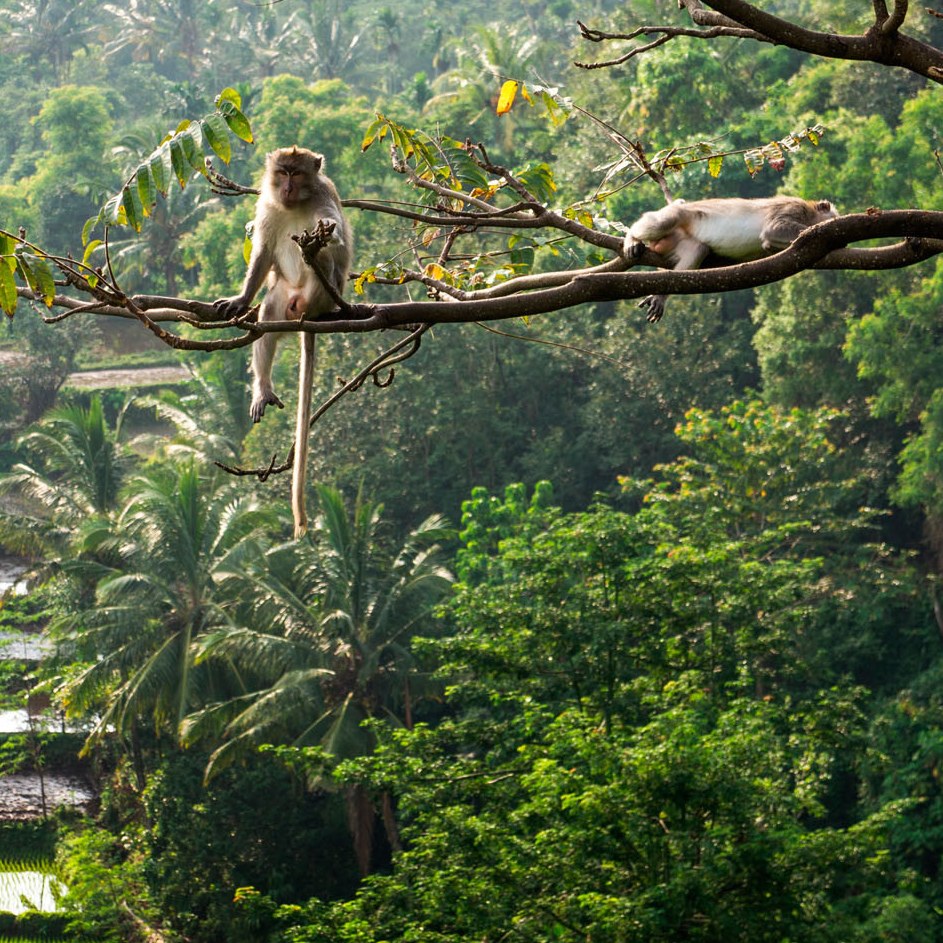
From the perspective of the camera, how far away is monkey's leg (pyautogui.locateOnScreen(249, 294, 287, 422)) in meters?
5.33

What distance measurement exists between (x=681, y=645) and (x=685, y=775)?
4.22 meters

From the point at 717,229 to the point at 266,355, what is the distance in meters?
1.84

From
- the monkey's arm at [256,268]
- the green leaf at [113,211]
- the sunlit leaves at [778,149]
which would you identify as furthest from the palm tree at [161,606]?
the green leaf at [113,211]

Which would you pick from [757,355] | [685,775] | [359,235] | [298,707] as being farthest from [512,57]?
[685,775]

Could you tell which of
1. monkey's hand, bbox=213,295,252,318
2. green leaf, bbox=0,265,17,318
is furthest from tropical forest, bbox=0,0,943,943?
monkey's hand, bbox=213,295,252,318

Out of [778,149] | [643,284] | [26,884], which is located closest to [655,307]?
[778,149]

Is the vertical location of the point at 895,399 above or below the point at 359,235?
below

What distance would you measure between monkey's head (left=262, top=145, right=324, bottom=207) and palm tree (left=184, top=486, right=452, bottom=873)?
14338 mm

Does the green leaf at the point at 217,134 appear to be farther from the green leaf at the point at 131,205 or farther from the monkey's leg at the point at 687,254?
the monkey's leg at the point at 687,254

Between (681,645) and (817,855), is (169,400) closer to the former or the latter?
(681,645)

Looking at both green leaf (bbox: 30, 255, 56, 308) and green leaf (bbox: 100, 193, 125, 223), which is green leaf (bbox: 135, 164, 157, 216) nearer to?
green leaf (bbox: 100, 193, 125, 223)

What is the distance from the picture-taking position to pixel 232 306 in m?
4.45

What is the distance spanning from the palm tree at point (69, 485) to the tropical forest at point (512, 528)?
76 mm

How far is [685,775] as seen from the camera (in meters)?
11.0
